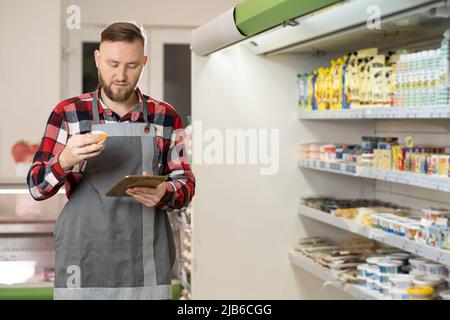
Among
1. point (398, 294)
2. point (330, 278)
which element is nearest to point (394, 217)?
point (398, 294)

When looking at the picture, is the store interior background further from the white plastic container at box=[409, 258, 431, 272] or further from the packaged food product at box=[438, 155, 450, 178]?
the packaged food product at box=[438, 155, 450, 178]

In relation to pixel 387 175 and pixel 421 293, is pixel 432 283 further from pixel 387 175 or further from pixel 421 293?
pixel 387 175

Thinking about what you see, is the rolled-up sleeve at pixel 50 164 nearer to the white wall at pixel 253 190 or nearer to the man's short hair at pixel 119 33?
the man's short hair at pixel 119 33

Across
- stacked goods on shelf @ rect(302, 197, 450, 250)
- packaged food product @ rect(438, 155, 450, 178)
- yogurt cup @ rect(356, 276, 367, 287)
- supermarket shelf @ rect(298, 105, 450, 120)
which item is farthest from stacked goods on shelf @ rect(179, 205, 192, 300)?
packaged food product @ rect(438, 155, 450, 178)

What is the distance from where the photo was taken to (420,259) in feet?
11.3

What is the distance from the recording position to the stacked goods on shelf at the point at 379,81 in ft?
9.73

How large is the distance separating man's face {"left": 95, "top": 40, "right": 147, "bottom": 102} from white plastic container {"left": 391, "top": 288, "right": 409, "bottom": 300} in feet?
5.48

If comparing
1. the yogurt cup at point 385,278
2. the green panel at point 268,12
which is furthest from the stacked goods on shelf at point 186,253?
the green panel at point 268,12

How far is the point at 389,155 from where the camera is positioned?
3.45 meters

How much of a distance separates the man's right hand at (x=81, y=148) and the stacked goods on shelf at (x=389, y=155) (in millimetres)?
1544

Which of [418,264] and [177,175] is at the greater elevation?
[177,175]

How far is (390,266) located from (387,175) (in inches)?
17.3

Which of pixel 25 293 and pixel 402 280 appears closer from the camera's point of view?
pixel 402 280

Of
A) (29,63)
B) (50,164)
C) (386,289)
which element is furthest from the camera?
(29,63)
